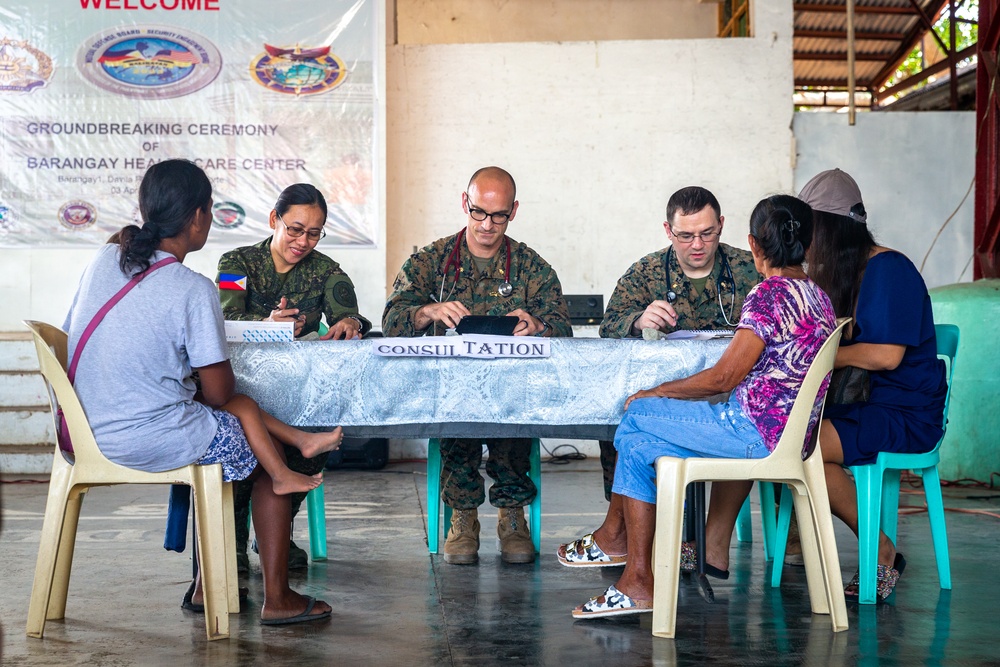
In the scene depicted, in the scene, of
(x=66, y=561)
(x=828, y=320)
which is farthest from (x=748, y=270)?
(x=66, y=561)

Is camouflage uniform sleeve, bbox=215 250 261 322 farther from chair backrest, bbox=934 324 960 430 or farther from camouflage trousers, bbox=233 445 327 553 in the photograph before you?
chair backrest, bbox=934 324 960 430

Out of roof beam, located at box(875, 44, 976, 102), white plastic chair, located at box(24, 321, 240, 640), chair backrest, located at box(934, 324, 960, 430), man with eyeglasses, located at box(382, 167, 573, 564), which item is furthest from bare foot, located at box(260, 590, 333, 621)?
roof beam, located at box(875, 44, 976, 102)

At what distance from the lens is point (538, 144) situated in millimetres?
6801

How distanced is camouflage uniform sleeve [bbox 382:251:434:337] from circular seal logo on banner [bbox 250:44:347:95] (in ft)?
9.71

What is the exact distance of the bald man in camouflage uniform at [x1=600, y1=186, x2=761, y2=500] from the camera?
11.9 ft

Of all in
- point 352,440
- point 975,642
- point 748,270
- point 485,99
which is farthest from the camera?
point 485,99

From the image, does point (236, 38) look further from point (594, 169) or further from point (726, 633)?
point (726, 633)

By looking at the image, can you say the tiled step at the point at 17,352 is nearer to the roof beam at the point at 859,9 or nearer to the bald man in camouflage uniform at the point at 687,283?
the bald man in camouflage uniform at the point at 687,283

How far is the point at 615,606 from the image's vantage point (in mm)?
2748

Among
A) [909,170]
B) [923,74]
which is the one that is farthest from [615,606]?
[923,74]

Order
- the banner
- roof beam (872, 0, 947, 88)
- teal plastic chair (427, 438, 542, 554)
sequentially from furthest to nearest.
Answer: roof beam (872, 0, 947, 88) < the banner < teal plastic chair (427, 438, 542, 554)

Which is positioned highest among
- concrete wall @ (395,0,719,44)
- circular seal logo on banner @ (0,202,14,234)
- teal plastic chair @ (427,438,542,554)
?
concrete wall @ (395,0,719,44)

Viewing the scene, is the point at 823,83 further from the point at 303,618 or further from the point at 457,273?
the point at 303,618

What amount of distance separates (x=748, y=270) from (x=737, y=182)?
126 inches
